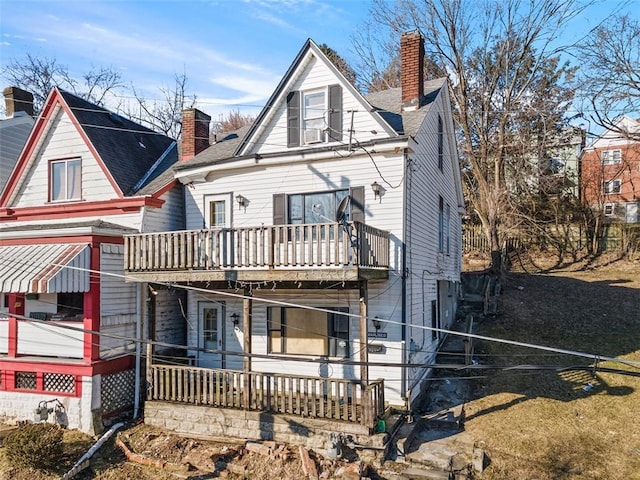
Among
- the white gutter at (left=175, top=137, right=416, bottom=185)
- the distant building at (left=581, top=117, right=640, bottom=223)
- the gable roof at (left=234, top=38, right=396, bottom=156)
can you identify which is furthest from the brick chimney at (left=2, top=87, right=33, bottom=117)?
the distant building at (left=581, top=117, right=640, bottom=223)

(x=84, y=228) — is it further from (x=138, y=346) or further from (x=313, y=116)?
(x=313, y=116)

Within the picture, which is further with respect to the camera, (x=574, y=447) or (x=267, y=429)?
(x=267, y=429)

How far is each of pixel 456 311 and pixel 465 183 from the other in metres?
13.5

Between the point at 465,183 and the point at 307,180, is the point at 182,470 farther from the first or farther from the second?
the point at 465,183

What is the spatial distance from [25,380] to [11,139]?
36.5ft

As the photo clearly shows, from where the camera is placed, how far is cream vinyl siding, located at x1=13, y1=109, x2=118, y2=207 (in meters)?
15.0

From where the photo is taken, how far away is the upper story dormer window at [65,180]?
604 inches

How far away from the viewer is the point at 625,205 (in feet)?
108

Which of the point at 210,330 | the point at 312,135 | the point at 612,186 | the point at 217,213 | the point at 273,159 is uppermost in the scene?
the point at 612,186

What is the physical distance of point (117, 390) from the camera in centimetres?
1241

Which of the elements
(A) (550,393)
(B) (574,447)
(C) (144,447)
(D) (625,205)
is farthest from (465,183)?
(C) (144,447)

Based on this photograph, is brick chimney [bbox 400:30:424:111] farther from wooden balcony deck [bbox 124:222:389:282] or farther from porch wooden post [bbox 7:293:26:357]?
porch wooden post [bbox 7:293:26:357]

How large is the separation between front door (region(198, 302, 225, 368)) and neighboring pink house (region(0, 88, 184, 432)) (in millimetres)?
1188

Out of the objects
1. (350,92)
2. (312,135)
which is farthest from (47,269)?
(350,92)
